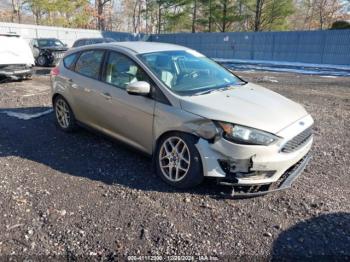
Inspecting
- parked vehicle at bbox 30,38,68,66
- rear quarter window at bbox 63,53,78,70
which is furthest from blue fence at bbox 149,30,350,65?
rear quarter window at bbox 63,53,78,70

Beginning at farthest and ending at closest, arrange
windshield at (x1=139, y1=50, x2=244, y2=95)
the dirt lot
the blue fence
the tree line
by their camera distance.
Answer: the tree line < the blue fence < windshield at (x1=139, y1=50, x2=244, y2=95) < the dirt lot

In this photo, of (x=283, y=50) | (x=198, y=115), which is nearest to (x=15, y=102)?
(x=198, y=115)

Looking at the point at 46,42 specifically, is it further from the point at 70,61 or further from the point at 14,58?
the point at 70,61

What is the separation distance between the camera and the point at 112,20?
52.1 meters

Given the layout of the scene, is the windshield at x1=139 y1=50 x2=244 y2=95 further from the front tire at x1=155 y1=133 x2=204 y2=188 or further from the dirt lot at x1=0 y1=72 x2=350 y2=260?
the dirt lot at x1=0 y1=72 x2=350 y2=260

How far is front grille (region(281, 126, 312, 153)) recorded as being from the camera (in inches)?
128

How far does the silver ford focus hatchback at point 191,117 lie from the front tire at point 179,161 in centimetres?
1

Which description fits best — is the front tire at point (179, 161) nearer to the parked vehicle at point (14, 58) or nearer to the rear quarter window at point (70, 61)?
the rear quarter window at point (70, 61)

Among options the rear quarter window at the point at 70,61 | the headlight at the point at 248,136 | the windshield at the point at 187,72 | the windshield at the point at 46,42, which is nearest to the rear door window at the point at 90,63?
the rear quarter window at the point at 70,61

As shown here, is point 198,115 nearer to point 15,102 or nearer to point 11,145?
point 11,145

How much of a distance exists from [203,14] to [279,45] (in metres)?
14.1

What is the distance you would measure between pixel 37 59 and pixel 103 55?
48.3ft

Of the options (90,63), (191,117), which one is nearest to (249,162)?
(191,117)

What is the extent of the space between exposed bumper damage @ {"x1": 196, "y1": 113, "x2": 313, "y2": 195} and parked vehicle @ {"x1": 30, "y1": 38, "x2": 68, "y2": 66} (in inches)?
608
